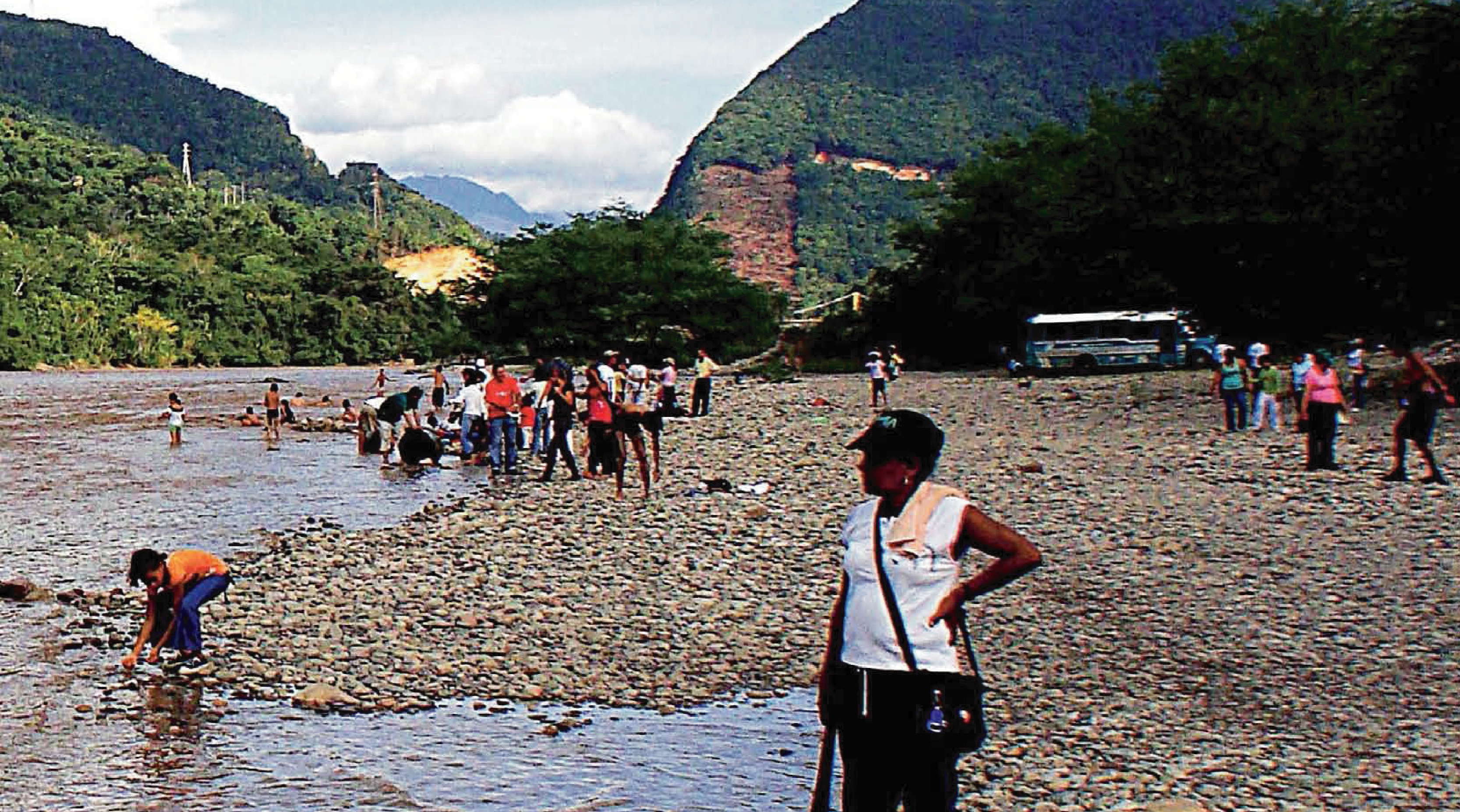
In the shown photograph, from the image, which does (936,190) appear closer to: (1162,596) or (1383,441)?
(1383,441)

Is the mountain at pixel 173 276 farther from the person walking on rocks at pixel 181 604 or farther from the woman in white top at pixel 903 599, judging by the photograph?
the woman in white top at pixel 903 599

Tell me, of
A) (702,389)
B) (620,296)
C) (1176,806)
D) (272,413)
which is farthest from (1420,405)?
(620,296)

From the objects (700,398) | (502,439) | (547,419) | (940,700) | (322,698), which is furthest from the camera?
(700,398)

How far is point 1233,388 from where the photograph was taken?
2527 centimetres

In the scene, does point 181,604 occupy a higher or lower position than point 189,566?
lower

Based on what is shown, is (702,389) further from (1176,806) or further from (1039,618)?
(1176,806)

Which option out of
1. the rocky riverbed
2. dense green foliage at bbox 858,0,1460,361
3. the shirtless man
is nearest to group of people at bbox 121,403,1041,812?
the rocky riverbed

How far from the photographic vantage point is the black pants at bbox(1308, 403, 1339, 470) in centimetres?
1909

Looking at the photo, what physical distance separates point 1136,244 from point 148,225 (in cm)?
11693

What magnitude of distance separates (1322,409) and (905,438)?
52.0 feet

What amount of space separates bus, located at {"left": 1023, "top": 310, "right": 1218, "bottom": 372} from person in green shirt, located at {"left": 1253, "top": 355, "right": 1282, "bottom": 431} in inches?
896

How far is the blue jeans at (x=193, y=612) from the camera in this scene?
11000 millimetres

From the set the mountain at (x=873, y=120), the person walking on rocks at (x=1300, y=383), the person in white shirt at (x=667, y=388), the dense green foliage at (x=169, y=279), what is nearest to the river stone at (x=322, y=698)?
the person walking on rocks at (x=1300, y=383)

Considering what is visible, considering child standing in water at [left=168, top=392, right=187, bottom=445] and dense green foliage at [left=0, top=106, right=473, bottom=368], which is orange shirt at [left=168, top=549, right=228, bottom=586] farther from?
dense green foliage at [left=0, top=106, right=473, bottom=368]
